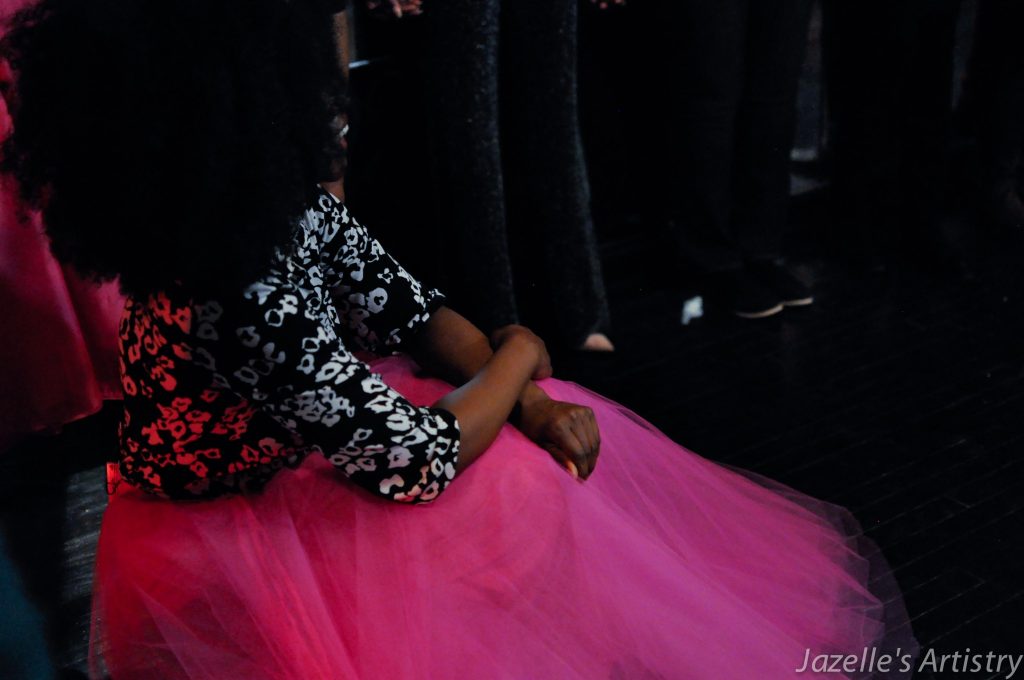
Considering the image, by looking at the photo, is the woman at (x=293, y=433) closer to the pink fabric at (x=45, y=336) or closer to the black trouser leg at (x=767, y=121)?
the pink fabric at (x=45, y=336)

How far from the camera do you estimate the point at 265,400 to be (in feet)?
3.75

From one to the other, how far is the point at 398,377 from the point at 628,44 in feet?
5.67

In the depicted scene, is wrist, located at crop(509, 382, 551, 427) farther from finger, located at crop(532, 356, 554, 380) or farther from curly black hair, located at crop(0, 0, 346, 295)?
curly black hair, located at crop(0, 0, 346, 295)

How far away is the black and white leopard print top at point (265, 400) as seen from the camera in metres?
1.11

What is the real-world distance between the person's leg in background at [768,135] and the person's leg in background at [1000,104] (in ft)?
2.33

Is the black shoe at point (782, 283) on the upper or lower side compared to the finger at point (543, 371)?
lower

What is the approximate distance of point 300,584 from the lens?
1.20 m

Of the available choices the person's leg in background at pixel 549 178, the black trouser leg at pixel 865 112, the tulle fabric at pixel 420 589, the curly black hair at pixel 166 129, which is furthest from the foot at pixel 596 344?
the curly black hair at pixel 166 129

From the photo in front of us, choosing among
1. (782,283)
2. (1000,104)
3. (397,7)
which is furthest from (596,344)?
(1000,104)

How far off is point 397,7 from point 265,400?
129 cm

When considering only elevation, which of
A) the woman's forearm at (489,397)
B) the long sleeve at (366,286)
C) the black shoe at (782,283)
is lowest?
the black shoe at (782,283)

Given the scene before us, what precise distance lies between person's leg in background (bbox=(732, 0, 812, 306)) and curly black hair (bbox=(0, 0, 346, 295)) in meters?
1.75

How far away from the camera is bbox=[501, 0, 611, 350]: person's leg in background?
2324mm

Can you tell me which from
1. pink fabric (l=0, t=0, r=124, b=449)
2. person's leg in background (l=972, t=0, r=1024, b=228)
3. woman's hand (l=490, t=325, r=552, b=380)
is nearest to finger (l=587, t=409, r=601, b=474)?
woman's hand (l=490, t=325, r=552, b=380)
